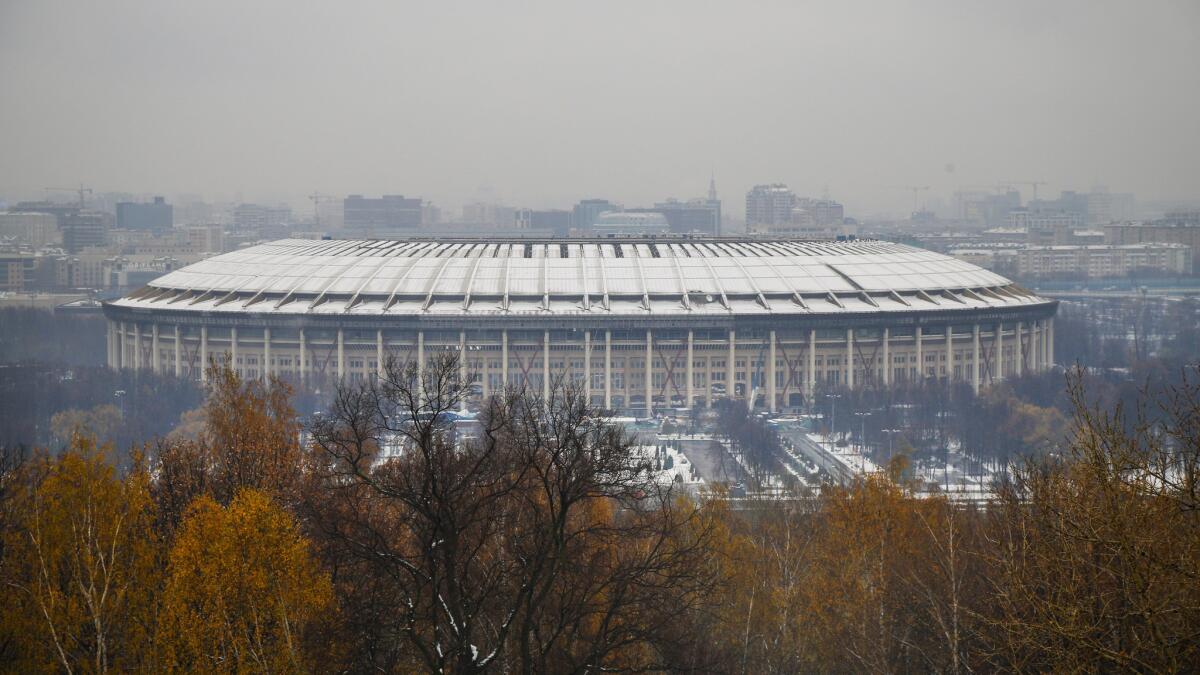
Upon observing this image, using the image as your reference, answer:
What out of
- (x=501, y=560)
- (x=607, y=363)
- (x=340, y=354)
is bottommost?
(x=607, y=363)

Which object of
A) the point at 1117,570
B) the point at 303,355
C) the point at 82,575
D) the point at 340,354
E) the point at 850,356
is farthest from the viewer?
the point at 850,356

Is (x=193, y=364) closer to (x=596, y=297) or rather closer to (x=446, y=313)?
(x=446, y=313)

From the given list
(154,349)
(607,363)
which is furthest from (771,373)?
(154,349)

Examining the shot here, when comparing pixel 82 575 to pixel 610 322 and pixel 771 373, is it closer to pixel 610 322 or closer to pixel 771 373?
pixel 610 322

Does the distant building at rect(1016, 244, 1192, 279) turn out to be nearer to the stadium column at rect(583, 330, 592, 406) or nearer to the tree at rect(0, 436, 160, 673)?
the stadium column at rect(583, 330, 592, 406)

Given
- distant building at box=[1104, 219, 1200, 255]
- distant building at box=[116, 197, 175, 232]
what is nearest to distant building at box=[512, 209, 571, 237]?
distant building at box=[116, 197, 175, 232]

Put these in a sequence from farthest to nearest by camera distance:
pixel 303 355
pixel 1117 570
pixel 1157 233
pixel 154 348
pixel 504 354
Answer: pixel 1157 233, pixel 154 348, pixel 303 355, pixel 504 354, pixel 1117 570

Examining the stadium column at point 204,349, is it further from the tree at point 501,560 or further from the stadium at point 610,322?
the tree at point 501,560

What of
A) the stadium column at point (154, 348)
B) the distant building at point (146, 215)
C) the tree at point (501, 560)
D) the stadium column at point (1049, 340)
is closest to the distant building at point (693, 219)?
the distant building at point (146, 215)
